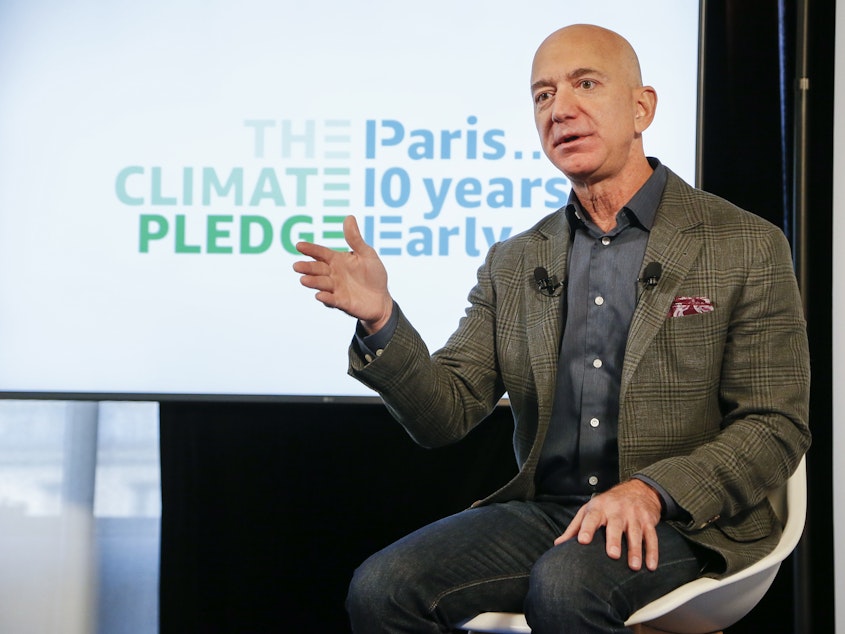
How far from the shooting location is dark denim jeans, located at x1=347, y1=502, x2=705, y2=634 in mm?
1474

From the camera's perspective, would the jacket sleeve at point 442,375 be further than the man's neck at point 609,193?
No

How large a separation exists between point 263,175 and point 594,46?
50.0 inches

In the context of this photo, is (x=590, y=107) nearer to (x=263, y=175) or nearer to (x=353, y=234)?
(x=353, y=234)

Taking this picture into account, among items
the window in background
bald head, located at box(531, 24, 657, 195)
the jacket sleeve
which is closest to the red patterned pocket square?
bald head, located at box(531, 24, 657, 195)

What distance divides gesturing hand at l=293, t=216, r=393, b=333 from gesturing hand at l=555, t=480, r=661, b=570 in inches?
19.4

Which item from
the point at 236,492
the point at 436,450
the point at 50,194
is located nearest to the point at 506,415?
the point at 436,450

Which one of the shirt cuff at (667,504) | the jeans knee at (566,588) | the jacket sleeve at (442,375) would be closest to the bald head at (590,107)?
the jacket sleeve at (442,375)

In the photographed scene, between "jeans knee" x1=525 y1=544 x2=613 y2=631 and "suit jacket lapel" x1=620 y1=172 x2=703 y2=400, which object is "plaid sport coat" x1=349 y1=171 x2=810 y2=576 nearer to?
"suit jacket lapel" x1=620 y1=172 x2=703 y2=400

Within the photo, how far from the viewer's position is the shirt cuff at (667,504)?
5.15ft

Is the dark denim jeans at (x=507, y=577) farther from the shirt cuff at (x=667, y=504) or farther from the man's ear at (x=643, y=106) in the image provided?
the man's ear at (x=643, y=106)

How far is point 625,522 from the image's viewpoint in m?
1.53

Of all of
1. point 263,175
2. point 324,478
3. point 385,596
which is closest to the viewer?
point 385,596

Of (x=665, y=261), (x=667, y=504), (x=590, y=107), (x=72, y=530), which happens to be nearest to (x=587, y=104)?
(x=590, y=107)

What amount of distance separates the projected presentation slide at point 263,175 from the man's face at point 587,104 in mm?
891
